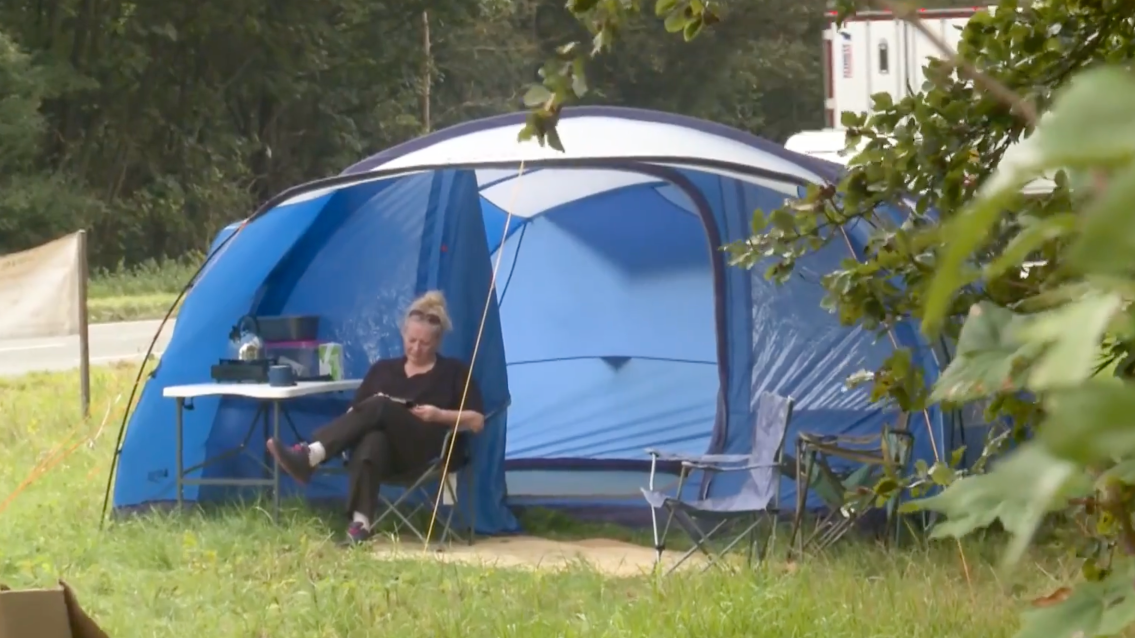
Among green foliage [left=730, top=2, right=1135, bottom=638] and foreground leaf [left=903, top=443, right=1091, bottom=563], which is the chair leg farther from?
foreground leaf [left=903, top=443, right=1091, bottom=563]

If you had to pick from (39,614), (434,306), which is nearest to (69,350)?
(434,306)

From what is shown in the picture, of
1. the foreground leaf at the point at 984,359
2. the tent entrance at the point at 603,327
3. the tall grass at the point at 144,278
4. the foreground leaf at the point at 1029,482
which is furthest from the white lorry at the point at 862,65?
the tall grass at the point at 144,278

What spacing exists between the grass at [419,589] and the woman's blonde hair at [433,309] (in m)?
0.77

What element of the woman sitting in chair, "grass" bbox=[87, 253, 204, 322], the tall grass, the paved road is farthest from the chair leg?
the tall grass

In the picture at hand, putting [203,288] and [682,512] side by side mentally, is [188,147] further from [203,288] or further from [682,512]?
[682,512]

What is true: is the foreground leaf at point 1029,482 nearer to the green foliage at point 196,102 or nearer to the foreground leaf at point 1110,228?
the foreground leaf at point 1110,228

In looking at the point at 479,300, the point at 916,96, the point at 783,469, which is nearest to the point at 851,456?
the point at 783,469

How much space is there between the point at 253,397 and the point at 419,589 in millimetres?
1407

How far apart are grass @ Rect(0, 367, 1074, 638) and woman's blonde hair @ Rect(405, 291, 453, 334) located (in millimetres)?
773

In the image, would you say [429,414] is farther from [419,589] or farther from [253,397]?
[419,589]

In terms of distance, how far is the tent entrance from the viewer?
6.04 m

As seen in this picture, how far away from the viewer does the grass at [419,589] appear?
124 inches

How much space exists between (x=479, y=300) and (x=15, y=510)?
67.6 inches

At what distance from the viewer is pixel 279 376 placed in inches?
198
